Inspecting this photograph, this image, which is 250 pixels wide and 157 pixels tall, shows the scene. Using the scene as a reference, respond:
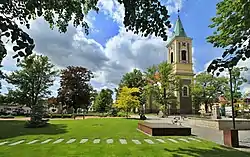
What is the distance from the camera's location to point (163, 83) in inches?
1934

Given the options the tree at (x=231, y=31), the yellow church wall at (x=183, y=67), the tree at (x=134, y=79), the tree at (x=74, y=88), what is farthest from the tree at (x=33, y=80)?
the tree at (x=231, y=31)

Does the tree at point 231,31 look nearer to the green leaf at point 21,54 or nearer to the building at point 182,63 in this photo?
the green leaf at point 21,54

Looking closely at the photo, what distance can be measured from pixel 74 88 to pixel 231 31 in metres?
34.3

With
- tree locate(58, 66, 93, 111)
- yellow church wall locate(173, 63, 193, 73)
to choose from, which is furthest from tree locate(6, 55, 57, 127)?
yellow church wall locate(173, 63, 193, 73)

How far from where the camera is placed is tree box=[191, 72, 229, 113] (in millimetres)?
47250

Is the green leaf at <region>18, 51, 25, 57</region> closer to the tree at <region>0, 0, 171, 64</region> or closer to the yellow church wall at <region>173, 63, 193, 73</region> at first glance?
the tree at <region>0, 0, 171, 64</region>

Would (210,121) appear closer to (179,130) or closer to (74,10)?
(179,130)

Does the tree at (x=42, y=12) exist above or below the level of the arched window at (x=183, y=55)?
below

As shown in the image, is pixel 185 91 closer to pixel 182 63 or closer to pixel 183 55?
pixel 182 63

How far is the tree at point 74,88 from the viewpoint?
135 feet

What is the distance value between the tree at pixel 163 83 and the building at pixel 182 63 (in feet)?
10.8

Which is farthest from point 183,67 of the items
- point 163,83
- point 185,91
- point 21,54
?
point 21,54

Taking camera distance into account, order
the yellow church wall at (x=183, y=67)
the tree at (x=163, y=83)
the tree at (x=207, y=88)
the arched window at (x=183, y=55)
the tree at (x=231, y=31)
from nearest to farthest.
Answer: the tree at (x=231, y=31) < the tree at (x=207, y=88) < the tree at (x=163, y=83) < the yellow church wall at (x=183, y=67) < the arched window at (x=183, y=55)

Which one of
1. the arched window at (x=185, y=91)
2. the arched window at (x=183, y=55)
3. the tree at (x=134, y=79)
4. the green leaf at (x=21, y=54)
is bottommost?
the green leaf at (x=21, y=54)
